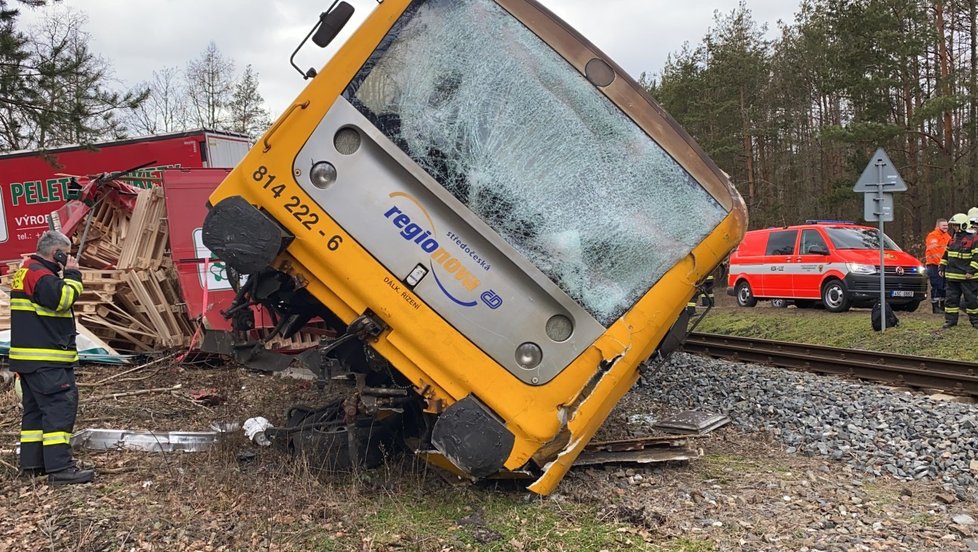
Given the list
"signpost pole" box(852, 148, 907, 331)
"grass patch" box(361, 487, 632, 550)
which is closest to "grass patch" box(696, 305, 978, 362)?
"signpost pole" box(852, 148, 907, 331)

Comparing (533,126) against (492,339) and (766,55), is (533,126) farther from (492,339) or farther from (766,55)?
(766,55)

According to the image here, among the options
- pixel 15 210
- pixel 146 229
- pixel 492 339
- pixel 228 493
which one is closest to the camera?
pixel 492 339

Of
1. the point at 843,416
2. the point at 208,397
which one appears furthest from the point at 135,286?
the point at 843,416

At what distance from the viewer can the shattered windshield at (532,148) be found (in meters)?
3.35

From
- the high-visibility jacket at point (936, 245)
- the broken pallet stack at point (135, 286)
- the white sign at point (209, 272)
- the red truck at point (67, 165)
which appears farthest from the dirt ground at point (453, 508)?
the high-visibility jacket at point (936, 245)

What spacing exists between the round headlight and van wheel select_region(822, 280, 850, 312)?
11597 millimetres

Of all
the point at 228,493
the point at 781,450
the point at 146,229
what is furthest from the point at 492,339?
the point at 146,229

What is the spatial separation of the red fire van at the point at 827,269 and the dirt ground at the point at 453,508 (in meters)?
9.59

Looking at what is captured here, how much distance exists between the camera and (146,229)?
8.22 metres

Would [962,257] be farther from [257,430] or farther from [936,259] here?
[257,430]

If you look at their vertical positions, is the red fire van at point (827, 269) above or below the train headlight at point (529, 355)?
below

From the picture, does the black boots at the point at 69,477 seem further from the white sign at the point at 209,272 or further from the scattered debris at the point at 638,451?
the white sign at the point at 209,272

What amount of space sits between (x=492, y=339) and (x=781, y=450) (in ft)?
9.33

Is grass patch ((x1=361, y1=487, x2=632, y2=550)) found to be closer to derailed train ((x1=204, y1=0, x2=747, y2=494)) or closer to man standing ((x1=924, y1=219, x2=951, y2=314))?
derailed train ((x1=204, y1=0, x2=747, y2=494))
